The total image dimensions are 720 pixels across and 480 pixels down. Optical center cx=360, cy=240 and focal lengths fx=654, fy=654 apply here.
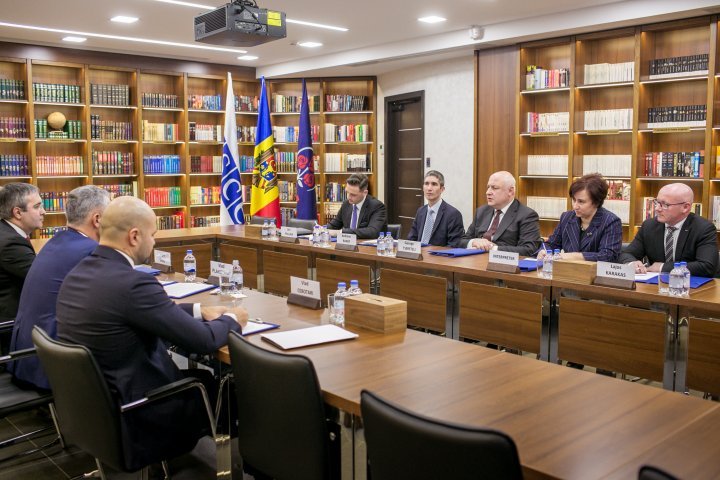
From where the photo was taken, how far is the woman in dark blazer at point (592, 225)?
424 cm

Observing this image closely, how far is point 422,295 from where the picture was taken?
4.24m

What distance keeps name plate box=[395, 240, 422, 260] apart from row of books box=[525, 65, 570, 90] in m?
3.42

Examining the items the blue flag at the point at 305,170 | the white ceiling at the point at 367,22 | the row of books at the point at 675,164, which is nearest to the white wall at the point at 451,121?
the white ceiling at the point at 367,22

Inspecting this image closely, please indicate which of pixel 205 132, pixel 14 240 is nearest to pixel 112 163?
pixel 205 132

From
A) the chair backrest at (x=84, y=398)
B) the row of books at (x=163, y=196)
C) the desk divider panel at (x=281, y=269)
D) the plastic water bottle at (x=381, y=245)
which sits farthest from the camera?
the row of books at (x=163, y=196)

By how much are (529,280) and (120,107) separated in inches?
265

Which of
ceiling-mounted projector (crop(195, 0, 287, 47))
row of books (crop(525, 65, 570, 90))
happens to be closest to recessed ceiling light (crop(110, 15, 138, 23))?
ceiling-mounted projector (crop(195, 0, 287, 47))

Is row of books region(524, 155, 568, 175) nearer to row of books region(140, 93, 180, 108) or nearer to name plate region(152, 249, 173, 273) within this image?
name plate region(152, 249, 173, 273)

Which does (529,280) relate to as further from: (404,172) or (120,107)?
(120,107)

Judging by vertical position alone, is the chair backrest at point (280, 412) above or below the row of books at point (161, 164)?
below

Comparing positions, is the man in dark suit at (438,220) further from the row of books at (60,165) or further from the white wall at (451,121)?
the row of books at (60,165)

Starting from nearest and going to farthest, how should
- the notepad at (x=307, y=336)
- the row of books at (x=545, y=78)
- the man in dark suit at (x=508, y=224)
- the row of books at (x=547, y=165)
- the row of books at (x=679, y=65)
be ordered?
1. the notepad at (x=307, y=336)
2. the man in dark suit at (x=508, y=224)
3. the row of books at (x=679, y=65)
4. the row of books at (x=545, y=78)
5. the row of books at (x=547, y=165)

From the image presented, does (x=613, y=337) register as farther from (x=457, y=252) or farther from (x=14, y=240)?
(x=14, y=240)

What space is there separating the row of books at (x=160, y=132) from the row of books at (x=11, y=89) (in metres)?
1.52
